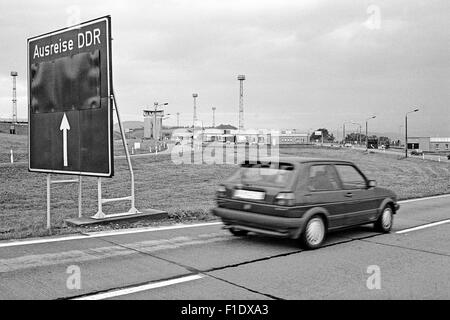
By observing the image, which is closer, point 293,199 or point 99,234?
point 293,199

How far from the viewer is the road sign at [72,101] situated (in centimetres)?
856

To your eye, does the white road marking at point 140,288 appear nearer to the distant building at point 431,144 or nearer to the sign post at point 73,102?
the sign post at point 73,102

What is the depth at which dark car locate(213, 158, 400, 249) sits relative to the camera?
7113mm

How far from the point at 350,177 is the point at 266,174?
1932mm

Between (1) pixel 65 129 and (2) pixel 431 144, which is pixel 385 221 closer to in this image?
(1) pixel 65 129

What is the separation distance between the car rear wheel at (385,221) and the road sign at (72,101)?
5.33 meters

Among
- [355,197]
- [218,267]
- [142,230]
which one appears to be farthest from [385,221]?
[142,230]

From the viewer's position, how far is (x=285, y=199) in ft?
23.2

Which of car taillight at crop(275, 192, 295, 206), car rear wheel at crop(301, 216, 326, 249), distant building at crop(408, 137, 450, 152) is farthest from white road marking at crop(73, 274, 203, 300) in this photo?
distant building at crop(408, 137, 450, 152)

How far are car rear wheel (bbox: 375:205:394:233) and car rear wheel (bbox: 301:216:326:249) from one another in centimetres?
192
